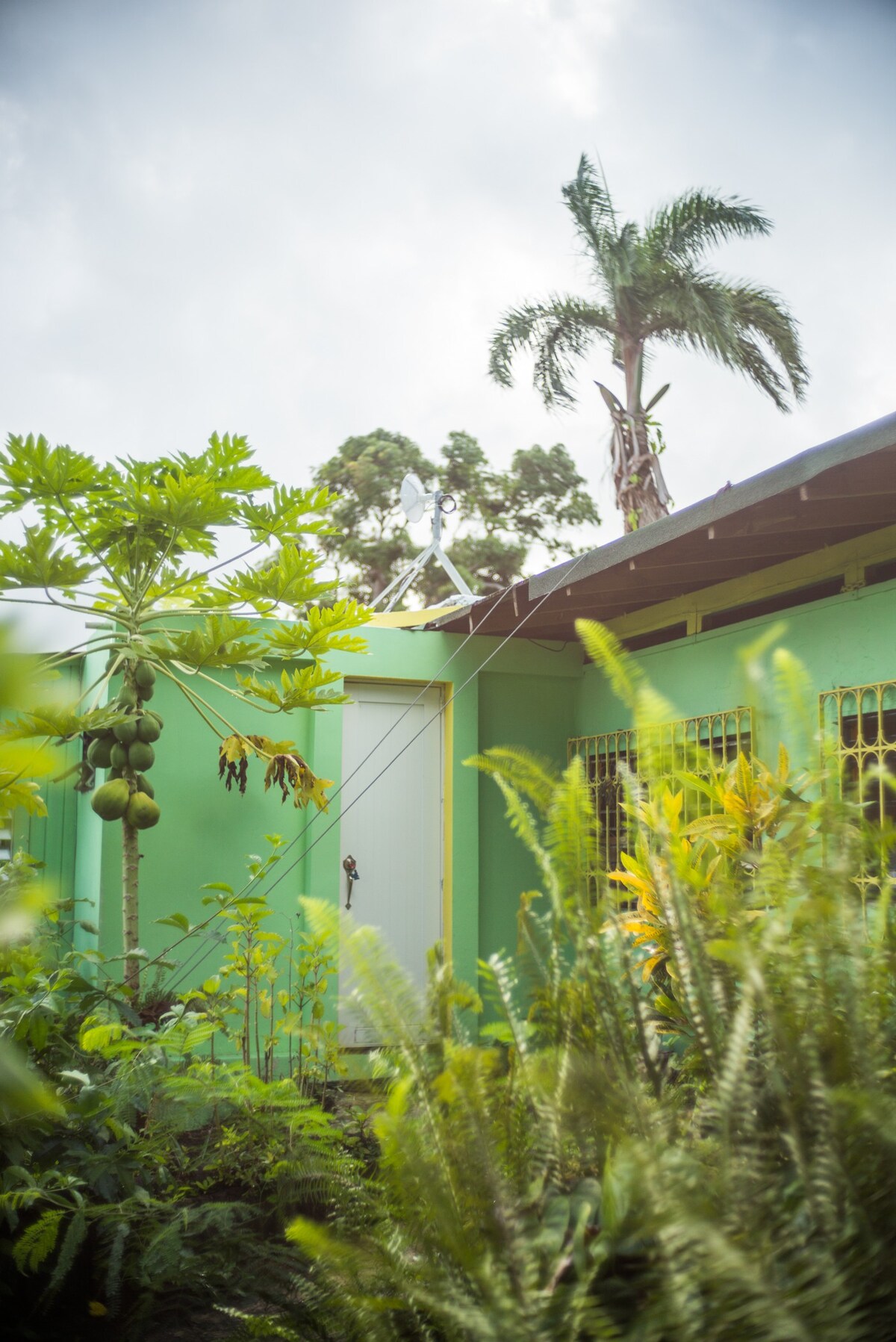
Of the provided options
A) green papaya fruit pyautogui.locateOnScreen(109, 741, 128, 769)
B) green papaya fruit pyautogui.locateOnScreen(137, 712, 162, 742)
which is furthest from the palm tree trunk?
green papaya fruit pyautogui.locateOnScreen(109, 741, 128, 769)

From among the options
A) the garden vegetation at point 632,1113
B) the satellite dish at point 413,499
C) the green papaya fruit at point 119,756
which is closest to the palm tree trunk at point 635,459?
the satellite dish at point 413,499

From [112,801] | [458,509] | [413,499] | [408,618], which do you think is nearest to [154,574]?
[112,801]

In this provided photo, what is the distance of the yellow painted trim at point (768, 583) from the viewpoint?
164 inches

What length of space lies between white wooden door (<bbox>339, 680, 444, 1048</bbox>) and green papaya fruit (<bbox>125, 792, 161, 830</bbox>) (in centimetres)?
177

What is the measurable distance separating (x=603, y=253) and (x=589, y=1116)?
1250cm

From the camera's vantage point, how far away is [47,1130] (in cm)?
195

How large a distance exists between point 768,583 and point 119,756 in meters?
3.03

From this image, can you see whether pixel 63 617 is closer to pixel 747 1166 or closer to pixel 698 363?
pixel 747 1166

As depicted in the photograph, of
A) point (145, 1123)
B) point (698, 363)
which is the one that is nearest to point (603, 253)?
point (698, 363)

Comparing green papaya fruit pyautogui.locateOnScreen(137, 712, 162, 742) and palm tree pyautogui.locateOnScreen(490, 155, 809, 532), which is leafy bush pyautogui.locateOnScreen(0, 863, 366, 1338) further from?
palm tree pyautogui.locateOnScreen(490, 155, 809, 532)

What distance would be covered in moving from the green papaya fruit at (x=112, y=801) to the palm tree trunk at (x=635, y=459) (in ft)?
27.9

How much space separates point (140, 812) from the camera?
400 centimetres

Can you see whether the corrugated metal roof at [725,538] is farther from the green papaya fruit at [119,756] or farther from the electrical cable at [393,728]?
the green papaya fruit at [119,756]

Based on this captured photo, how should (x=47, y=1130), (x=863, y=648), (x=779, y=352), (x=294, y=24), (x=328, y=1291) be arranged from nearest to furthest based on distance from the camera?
(x=328, y=1291)
(x=47, y=1130)
(x=294, y=24)
(x=863, y=648)
(x=779, y=352)
